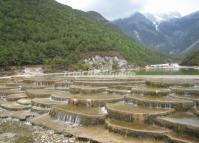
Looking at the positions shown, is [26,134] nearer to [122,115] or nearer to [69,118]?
[69,118]

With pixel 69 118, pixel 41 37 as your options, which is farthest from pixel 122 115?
pixel 41 37

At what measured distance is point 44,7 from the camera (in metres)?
142

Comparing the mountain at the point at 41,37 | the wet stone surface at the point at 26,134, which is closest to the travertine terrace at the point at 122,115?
the wet stone surface at the point at 26,134

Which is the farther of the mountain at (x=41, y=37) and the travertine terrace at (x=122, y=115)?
Answer: the mountain at (x=41, y=37)

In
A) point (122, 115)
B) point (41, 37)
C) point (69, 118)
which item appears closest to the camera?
point (122, 115)

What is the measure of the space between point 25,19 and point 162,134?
10624 cm

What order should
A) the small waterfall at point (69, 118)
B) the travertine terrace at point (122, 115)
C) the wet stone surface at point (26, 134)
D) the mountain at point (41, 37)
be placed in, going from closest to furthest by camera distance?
1. the travertine terrace at point (122, 115)
2. the wet stone surface at point (26, 134)
3. the small waterfall at point (69, 118)
4. the mountain at point (41, 37)

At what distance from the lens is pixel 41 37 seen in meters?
117

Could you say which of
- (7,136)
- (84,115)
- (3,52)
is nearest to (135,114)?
(84,115)

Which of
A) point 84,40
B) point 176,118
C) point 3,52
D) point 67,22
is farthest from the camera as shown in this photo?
point 67,22

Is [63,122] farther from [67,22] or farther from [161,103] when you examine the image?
[67,22]

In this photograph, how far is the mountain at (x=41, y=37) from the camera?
316 ft

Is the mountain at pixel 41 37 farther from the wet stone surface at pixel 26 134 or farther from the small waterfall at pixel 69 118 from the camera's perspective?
the small waterfall at pixel 69 118

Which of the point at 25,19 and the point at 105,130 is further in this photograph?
the point at 25,19
